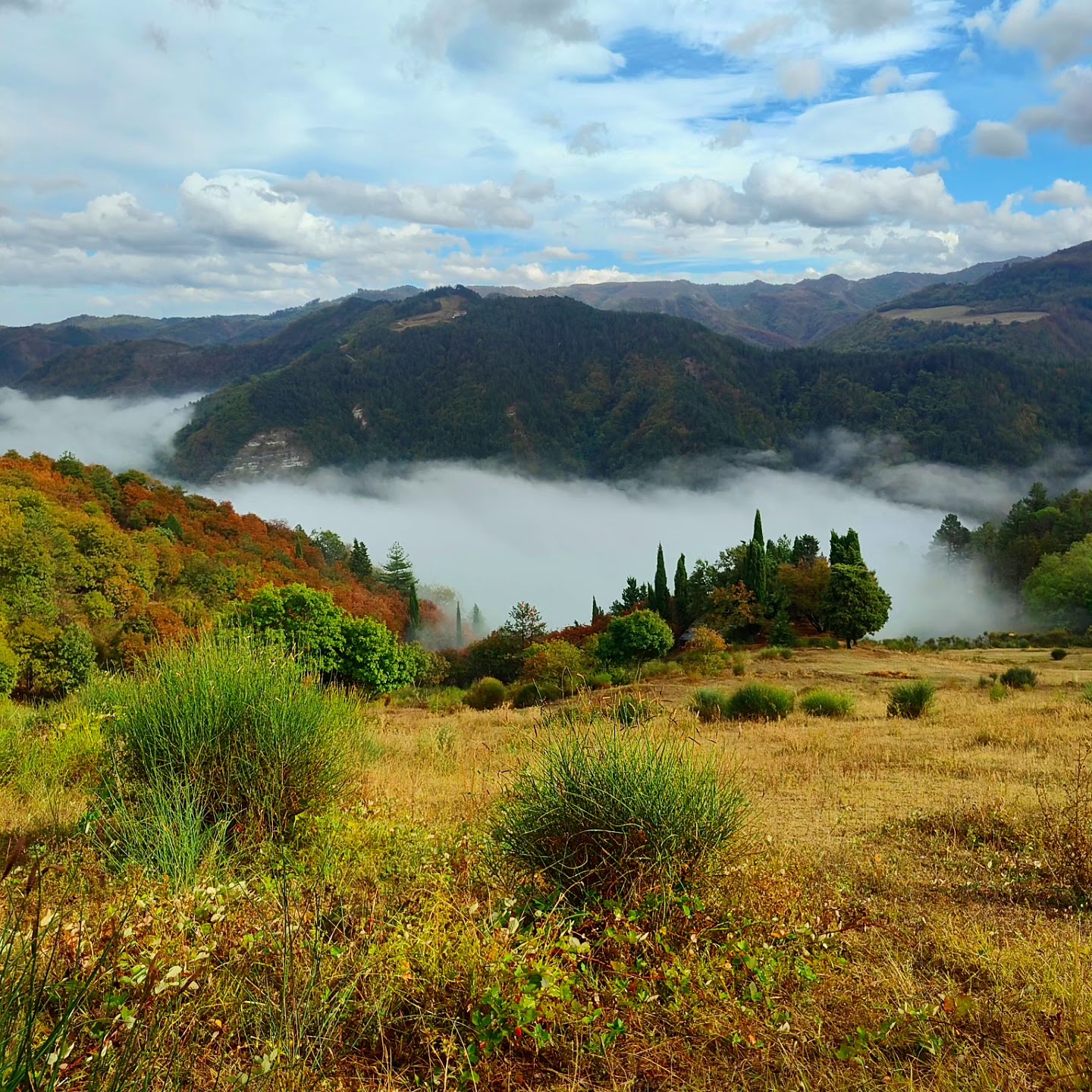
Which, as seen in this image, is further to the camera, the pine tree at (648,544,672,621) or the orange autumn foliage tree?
the pine tree at (648,544,672,621)

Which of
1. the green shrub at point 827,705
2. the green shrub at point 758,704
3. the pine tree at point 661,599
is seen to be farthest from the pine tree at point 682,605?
the green shrub at point 758,704

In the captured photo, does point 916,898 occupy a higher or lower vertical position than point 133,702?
lower

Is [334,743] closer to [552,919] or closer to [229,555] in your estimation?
[552,919]

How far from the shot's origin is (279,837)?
554 centimetres

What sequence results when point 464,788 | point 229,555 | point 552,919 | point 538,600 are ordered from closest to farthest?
point 552,919 → point 464,788 → point 229,555 → point 538,600

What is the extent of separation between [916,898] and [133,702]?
19.1 feet

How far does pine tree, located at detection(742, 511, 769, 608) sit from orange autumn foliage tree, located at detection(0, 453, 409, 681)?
2910 cm

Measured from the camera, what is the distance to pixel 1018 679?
21812mm

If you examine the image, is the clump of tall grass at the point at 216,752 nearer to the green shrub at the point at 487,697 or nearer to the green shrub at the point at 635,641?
the green shrub at the point at 487,697

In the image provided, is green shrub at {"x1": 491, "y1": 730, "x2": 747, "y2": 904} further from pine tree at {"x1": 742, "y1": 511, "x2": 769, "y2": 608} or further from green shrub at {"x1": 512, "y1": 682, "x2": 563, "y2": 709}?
pine tree at {"x1": 742, "y1": 511, "x2": 769, "y2": 608}

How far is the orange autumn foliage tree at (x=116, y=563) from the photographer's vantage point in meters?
31.8

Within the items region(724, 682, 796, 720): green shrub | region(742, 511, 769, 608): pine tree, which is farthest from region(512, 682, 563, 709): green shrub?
region(742, 511, 769, 608): pine tree

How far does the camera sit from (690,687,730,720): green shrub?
16.4 meters

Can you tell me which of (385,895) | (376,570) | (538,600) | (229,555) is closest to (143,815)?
(385,895)
